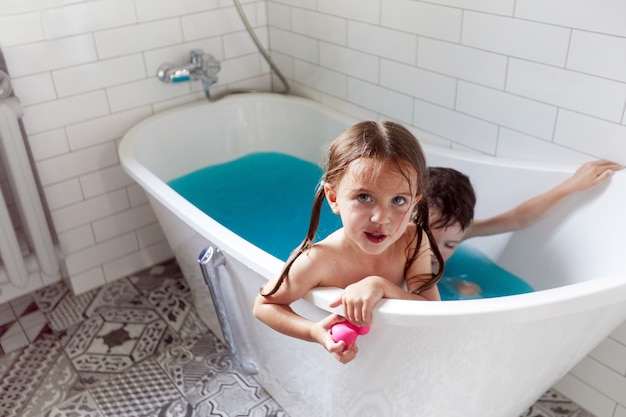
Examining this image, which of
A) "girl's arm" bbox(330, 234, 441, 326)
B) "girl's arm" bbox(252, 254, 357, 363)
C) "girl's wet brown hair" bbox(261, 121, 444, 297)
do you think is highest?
"girl's wet brown hair" bbox(261, 121, 444, 297)

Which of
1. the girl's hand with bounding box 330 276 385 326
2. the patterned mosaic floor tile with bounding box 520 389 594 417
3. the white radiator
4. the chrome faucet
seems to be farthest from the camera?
the chrome faucet

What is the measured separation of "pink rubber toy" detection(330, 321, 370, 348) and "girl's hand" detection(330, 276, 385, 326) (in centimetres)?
1

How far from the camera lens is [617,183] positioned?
148 cm

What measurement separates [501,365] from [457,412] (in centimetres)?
16

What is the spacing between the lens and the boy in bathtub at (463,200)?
4.99 feet

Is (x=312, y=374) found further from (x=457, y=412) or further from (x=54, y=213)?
(x=54, y=213)

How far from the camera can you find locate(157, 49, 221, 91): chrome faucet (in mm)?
2164

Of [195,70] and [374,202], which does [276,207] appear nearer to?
[195,70]

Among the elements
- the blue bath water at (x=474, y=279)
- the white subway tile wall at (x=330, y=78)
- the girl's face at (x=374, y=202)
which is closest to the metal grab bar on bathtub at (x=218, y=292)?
the girl's face at (x=374, y=202)

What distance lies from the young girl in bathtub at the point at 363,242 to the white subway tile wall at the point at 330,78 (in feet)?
1.91

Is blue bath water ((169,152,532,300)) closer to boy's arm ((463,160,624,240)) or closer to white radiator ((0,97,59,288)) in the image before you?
boy's arm ((463,160,624,240))

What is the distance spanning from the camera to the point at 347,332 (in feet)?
3.63

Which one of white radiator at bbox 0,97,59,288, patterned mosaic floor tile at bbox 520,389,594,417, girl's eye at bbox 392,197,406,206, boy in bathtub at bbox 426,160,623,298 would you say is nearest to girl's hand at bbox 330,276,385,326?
girl's eye at bbox 392,197,406,206

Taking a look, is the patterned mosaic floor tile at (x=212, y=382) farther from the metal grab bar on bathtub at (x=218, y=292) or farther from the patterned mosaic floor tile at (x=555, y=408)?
the patterned mosaic floor tile at (x=555, y=408)
